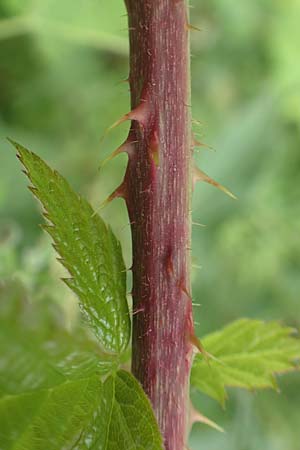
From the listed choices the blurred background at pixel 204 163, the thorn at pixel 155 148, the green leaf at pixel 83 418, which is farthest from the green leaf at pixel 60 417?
the blurred background at pixel 204 163

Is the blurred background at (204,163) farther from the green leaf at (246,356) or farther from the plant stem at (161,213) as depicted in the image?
the plant stem at (161,213)

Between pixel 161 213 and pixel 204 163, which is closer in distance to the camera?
pixel 161 213

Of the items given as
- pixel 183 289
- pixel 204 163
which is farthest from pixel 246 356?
pixel 204 163

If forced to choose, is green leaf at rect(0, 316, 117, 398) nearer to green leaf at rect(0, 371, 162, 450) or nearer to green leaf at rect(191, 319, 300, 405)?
green leaf at rect(0, 371, 162, 450)

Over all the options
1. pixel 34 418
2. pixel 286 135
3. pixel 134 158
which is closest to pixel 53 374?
pixel 34 418

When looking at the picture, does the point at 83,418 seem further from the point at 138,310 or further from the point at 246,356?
the point at 246,356

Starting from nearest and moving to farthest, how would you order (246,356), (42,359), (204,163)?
(42,359) < (246,356) < (204,163)

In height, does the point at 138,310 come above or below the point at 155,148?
below
